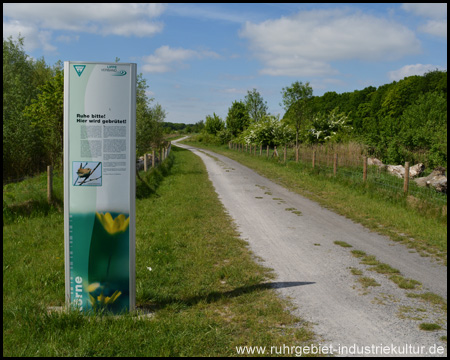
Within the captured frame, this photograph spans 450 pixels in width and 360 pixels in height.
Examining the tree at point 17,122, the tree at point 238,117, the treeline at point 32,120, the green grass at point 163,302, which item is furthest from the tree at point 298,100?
the tree at point 238,117

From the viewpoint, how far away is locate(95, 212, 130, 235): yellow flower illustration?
15.5 feet

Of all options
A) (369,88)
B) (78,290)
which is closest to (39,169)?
(78,290)

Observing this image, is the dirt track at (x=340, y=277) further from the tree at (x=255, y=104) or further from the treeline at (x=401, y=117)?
the tree at (x=255, y=104)

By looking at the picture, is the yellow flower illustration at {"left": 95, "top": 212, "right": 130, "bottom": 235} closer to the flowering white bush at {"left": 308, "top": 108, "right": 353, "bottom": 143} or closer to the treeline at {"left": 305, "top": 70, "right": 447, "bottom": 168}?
the treeline at {"left": 305, "top": 70, "right": 447, "bottom": 168}

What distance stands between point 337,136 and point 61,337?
3210cm

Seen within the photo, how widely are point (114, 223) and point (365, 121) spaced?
64122 millimetres

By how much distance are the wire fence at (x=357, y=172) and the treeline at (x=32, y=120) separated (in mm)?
9492

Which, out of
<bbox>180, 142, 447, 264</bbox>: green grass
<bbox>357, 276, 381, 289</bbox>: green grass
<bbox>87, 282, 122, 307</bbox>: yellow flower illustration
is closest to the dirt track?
<bbox>357, 276, 381, 289</bbox>: green grass

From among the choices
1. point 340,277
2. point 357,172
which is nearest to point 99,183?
point 340,277

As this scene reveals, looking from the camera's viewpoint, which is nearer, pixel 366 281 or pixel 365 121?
pixel 366 281

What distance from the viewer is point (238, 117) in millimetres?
66562

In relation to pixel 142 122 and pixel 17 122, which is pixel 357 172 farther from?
pixel 17 122

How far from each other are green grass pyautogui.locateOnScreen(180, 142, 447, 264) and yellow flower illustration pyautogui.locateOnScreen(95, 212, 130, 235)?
230 inches

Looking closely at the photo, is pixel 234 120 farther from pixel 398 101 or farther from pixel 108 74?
pixel 108 74
